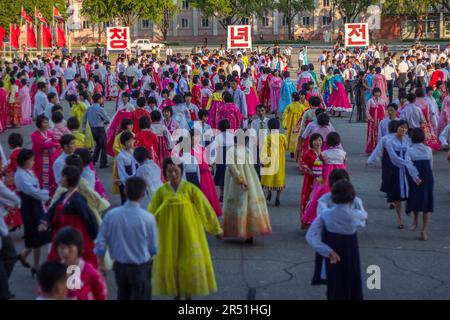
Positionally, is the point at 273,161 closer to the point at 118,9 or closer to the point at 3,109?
the point at 3,109

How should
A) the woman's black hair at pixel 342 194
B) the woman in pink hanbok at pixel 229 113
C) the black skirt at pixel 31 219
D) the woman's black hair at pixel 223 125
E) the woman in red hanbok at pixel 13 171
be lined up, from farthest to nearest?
the woman in pink hanbok at pixel 229 113 → the woman's black hair at pixel 223 125 → the woman in red hanbok at pixel 13 171 → the black skirt at pixel 31 219 → the woman's black hair at pixel 342 194

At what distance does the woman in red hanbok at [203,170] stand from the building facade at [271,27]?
66691 millimetres

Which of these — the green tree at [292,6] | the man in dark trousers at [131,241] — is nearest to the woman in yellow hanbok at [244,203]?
the man in dark trousers at [131,241]

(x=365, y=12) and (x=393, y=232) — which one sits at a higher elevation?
(x=365, y=12)

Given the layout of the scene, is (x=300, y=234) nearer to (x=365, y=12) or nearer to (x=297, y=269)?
(x=297, y=269)

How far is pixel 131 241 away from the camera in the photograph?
7223mm

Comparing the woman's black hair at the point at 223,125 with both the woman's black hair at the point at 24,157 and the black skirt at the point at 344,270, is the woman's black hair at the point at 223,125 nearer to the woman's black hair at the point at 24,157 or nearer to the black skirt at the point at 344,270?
the woman's black hair at the point at 24,157

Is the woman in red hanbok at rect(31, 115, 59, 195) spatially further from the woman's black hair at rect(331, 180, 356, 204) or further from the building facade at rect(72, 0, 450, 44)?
the building facade at rect(72, 0, 450, 44)

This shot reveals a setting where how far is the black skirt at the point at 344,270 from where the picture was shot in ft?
24.5

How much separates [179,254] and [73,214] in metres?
1.06

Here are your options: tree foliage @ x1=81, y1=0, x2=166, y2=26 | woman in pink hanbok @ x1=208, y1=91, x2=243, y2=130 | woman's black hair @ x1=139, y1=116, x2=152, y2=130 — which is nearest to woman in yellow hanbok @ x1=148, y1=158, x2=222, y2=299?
woman's black hair @ x1=139, y1=116, x2=152, y2=130
